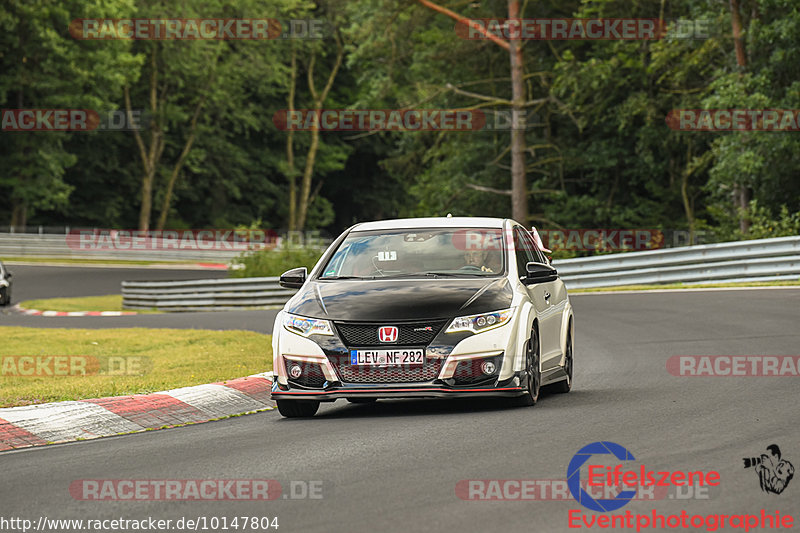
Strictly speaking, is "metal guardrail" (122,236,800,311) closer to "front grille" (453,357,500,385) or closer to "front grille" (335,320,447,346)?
"front grille" (453,357,500,385)

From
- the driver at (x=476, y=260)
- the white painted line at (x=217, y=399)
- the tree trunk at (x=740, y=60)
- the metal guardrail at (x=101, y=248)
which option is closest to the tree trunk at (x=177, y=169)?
the metal guardrail at (x=101, y=248)

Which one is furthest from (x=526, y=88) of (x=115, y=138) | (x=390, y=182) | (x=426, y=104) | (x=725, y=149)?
(x=390, y=182)

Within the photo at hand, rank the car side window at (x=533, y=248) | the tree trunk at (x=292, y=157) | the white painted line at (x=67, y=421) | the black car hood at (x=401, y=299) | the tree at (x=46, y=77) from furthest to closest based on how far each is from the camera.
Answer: the tree trunk at (x=292, y=157)
the tree at (x=46, y=77)
the car side window at (x=533, y=248)
the black car hood at (x=401, y=299)
the white painted line at (x=67, y=421)

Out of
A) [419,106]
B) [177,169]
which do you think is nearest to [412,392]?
[419,106]

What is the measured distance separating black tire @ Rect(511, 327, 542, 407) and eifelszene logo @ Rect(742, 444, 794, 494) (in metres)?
2.81

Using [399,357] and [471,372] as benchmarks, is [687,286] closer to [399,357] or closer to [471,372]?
[471,372]

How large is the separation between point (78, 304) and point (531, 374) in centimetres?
2642

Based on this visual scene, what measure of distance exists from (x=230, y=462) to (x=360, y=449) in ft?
2.83

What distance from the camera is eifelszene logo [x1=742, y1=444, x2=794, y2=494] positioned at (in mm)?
6598

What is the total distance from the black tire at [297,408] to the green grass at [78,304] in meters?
21.4

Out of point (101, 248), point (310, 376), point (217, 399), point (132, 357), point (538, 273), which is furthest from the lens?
point (101, 248)

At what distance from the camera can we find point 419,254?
11109 millimetres

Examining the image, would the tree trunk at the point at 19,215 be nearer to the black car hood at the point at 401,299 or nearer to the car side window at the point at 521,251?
the car side window at the point at 521,251

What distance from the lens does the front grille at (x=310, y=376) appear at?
10.0 meters
